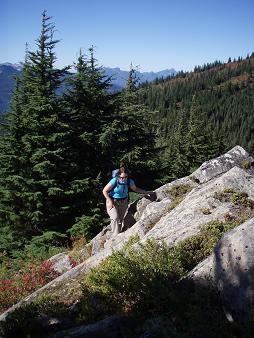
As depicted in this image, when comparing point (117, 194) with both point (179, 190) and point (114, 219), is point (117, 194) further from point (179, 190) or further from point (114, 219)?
point (179, 190)

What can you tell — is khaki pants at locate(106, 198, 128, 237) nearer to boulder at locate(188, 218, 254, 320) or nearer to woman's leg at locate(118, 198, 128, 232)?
woman's leg at locate(118, 198, 128, 232)

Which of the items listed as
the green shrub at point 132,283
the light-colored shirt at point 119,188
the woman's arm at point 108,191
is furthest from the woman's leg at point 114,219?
the green shrub at point 132,283

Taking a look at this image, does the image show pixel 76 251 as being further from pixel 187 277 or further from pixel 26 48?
pixel 26 48

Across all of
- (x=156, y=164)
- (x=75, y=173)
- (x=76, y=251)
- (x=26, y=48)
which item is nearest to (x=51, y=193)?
(x=75, y=173)

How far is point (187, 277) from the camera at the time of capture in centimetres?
654

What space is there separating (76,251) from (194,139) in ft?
137

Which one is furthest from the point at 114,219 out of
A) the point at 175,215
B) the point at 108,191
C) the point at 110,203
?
the point at 175,215

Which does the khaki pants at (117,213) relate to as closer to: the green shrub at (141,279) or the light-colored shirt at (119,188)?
the light-colored shirt at (119,188)

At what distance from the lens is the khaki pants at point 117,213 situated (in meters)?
11.6

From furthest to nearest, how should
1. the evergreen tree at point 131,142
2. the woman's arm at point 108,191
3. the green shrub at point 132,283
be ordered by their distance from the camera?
the evergreen tree at point 131,142 < the woman's arm at point 108,191 < the green shrub at point 132,283

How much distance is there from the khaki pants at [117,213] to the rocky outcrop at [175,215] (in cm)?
41

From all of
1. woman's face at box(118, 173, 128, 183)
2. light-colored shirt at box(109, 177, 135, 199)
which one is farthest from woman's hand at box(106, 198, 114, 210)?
woman's face at box(118, 173, 128, 183)

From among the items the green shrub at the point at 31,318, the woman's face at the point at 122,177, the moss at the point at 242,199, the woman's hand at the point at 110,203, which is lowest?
the green shrub at the point at 31,318

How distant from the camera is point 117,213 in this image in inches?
462
